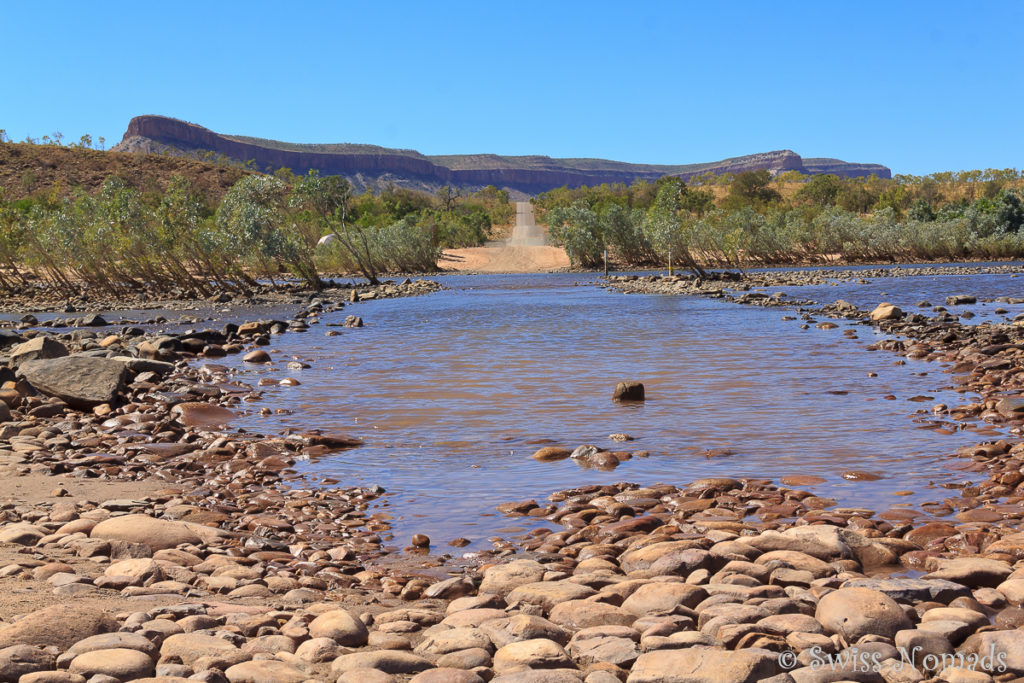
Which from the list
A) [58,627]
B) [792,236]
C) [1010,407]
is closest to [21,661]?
[58,627]

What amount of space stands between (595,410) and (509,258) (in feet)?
262

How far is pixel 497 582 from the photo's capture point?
19.7 feet

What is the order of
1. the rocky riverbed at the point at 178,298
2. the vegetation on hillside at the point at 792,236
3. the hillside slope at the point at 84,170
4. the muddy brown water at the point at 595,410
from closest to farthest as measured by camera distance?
the muddy brown water at the point at 595,410 < the rocky riverbed at the point at 178,298 < the vegetation on hillside at the point at 792,236 < the hillside slope at the point at 84,170

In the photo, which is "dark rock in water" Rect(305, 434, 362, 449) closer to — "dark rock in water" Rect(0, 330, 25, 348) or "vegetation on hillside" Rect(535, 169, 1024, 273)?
"dark rock in water" Rect(0, 330, 25, 348)

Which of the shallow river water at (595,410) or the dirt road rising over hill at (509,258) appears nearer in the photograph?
the shallow river water at (595,410)

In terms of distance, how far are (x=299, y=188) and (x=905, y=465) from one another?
170 ft

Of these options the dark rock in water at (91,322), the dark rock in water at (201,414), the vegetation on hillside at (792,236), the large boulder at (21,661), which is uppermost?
the vegetation on hillside at (792,236)

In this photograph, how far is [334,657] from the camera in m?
4.64

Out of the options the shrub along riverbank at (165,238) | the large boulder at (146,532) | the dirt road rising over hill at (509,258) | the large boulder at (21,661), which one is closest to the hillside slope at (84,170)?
the dirt road rising over hill at (509,258)

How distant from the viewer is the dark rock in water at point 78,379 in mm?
13648

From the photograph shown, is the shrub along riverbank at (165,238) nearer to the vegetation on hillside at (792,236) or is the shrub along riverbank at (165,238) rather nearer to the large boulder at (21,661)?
the vegetation on hillside at (792,236)

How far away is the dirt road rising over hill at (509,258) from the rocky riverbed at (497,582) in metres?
77.5

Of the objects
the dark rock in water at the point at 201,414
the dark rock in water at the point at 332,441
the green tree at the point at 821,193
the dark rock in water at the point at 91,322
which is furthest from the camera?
the green tree at the point at 821,193

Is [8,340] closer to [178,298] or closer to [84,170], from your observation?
[178,298]
